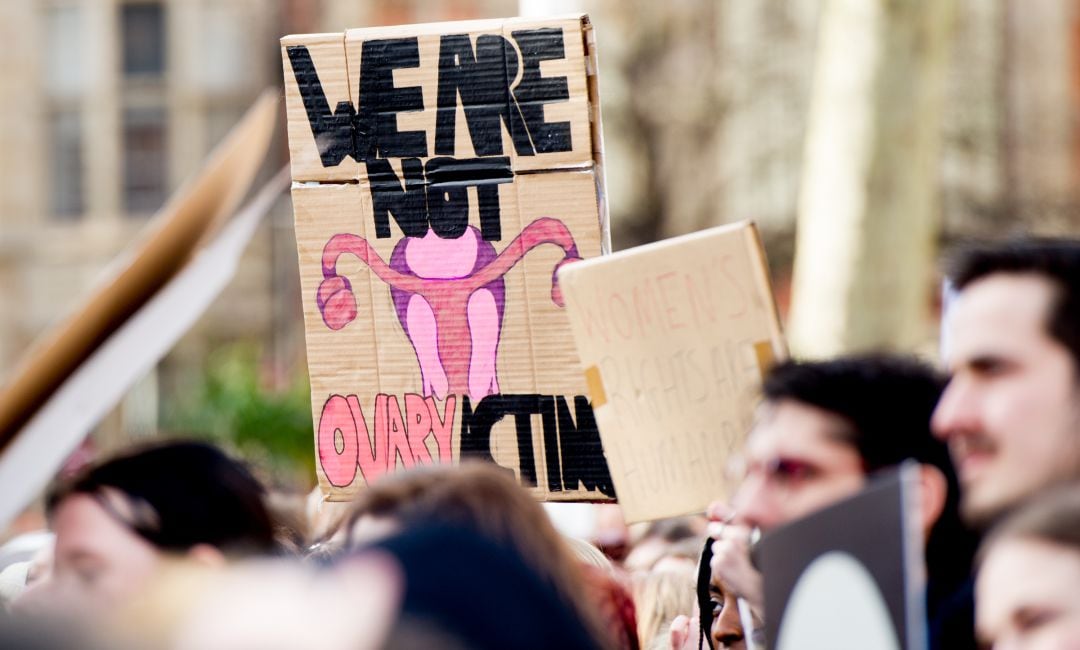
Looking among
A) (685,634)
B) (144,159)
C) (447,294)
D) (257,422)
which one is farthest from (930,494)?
(144,159)

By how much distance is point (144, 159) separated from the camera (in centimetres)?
1525

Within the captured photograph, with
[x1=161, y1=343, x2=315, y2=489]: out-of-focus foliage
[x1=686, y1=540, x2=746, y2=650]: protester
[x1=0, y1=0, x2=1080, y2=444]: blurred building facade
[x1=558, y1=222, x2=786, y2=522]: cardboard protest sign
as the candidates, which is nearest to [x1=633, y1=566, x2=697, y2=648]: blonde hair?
[x1=686, y1=540, x2=746, y2=650]: protester

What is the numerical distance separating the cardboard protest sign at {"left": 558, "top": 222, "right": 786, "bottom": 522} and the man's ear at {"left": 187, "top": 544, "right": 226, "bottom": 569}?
2.26ft

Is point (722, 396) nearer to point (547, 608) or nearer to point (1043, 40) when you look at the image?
point (547, 608)

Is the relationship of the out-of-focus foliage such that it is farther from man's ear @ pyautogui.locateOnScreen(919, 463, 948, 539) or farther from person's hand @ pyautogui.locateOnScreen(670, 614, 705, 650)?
man's ear @ pyautogui.locateOnScreen(919, 463, 948, 539)

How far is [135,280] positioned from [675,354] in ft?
2.61

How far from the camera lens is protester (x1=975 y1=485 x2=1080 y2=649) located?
1.57 metres

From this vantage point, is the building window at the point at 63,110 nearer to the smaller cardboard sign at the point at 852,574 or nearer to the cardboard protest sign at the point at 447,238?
the cardboard protest sign at the point at 447,238

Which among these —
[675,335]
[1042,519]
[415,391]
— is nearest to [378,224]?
[415,391]

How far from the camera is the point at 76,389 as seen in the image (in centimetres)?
222

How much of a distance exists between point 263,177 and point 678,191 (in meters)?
3.72

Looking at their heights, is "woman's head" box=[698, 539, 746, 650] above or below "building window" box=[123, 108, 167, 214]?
below

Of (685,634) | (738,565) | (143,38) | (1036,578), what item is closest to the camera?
(1036,578)

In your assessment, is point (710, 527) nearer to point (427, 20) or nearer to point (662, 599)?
point (662, 599)
